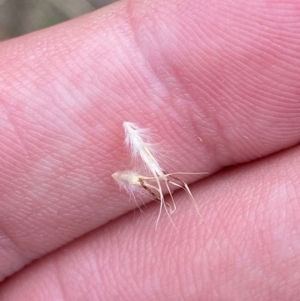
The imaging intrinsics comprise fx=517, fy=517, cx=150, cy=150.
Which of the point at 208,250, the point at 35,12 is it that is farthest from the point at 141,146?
the point at 35,12

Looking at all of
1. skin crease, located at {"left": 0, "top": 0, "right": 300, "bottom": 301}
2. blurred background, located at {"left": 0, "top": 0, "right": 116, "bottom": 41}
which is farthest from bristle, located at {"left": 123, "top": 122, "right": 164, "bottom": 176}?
blurred background, located at {"left": 0, "top": 0, "right": 116, "bottom": 41}

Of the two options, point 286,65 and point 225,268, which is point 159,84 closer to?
point 286,65

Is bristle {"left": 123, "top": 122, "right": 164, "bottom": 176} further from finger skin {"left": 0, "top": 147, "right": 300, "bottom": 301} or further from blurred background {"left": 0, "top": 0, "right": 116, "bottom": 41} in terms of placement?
blurred background {"left": 0, "top": 0, "right": 116, "bottom": 41}

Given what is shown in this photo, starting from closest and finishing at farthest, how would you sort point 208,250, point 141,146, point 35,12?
point 141,146, point 208,250, point 35,12

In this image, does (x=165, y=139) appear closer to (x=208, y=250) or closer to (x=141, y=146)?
(x=141, y=146)

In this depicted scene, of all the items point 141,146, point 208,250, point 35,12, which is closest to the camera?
point 141,146

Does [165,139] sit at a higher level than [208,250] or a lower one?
higher

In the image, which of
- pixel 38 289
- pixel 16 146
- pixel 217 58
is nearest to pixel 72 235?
pixel 38 289

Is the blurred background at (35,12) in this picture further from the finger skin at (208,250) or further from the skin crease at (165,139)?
the finger skin at (208,250)
